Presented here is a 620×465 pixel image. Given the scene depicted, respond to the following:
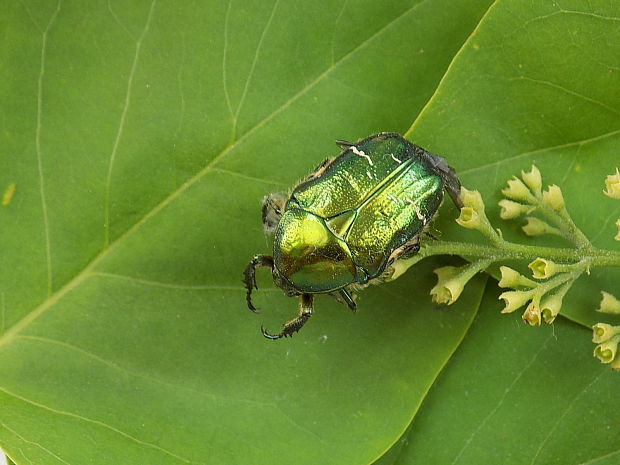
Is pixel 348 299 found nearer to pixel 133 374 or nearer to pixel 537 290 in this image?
pixel 537 290

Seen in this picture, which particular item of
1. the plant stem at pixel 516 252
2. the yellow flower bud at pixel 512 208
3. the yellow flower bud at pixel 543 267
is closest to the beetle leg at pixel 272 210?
the plant stem at pixel 516 252

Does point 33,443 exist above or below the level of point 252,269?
below

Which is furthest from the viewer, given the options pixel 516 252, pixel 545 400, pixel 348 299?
pixel 545 400

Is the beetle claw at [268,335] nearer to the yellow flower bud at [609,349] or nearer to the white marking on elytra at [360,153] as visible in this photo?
the white marking on elytra at [360,153]

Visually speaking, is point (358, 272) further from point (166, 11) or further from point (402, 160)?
point (166, 11)

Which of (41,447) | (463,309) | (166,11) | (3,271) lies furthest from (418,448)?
(166,11)

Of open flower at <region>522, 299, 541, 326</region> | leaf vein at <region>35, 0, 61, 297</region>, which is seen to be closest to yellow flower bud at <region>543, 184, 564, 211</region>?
open flower at <region>522, 299, 541, 326</region>

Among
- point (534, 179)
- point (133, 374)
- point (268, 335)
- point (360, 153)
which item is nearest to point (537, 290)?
point (534, 179)
